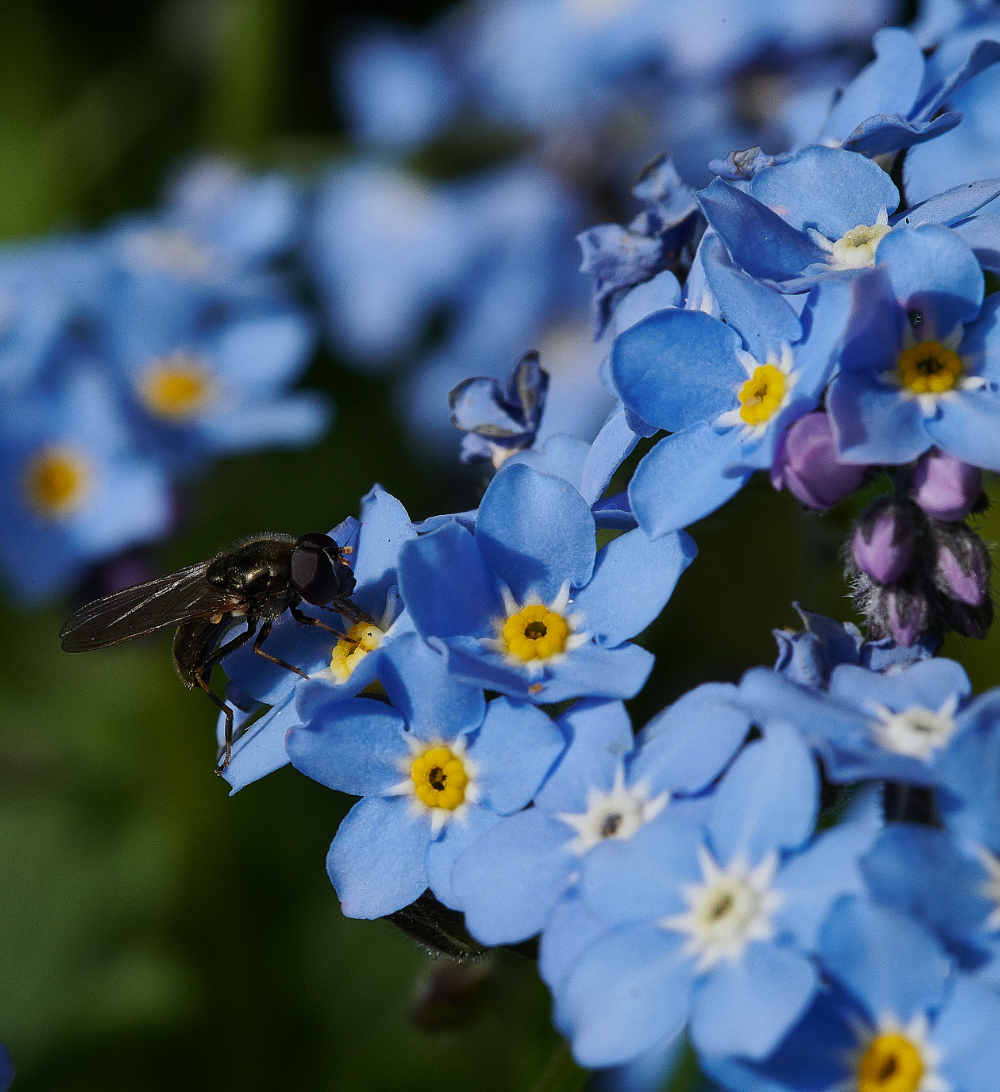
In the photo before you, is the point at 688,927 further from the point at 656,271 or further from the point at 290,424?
the point at 290,424

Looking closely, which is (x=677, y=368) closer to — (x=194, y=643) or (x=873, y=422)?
(x=873, y=422)

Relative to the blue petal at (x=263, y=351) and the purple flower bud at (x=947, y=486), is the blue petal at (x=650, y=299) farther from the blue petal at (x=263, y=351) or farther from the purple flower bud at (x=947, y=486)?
the blue petal at (x=263, y=351)

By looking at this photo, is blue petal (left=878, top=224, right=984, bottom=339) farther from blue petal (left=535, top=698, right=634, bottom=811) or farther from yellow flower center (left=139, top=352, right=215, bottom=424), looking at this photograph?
yellow flower center (left=139, top=352, right=215, bottom=424)

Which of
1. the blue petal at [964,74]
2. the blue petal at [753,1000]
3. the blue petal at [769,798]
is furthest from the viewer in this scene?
the blue petal at [964,74]

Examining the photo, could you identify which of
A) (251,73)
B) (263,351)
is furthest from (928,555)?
(251,73)

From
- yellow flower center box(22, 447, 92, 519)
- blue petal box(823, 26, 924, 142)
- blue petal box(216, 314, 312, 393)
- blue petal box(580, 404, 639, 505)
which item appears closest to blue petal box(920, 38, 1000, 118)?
blue petal box(823, 26, 924, 142)

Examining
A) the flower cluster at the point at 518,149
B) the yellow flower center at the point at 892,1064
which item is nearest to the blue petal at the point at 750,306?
the yellow flower center at the point at 892,1064

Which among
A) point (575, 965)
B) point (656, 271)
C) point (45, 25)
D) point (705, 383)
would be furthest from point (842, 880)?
point (45, 25)
